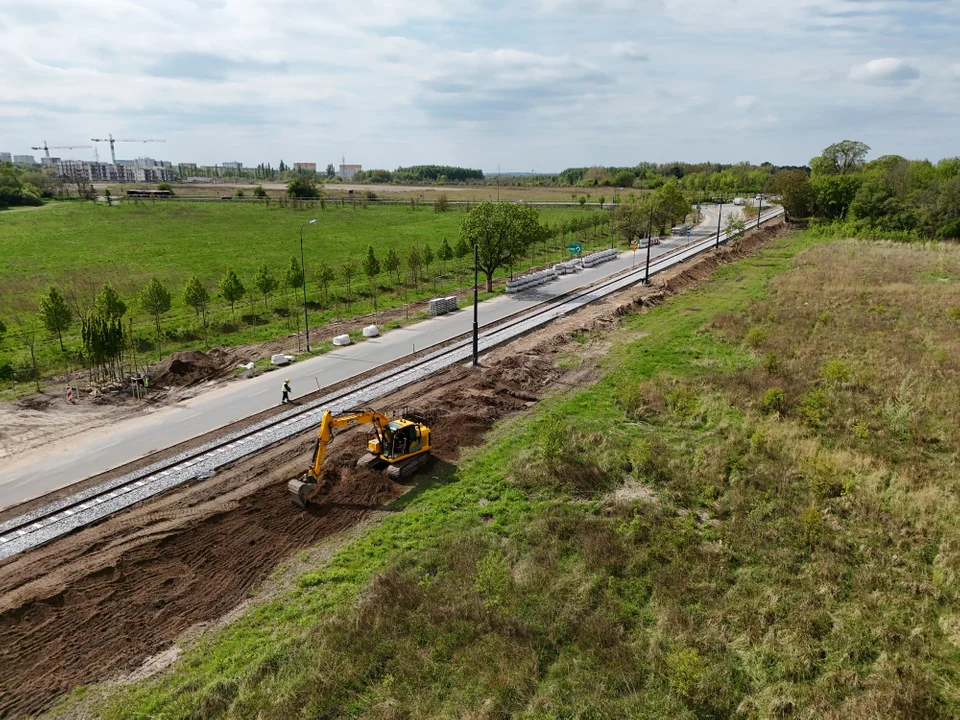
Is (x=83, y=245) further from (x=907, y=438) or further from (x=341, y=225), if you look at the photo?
(x=907, y=438)

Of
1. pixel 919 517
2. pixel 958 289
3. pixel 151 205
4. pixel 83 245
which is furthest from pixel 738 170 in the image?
pixel 919 517

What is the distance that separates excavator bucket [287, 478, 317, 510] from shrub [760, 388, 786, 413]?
59.0ft

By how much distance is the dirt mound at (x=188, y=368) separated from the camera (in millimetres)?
29391

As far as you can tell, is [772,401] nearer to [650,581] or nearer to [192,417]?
[650,581]

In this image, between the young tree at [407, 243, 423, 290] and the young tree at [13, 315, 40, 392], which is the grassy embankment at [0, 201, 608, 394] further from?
the young tree at [407, 243, 423, 290]

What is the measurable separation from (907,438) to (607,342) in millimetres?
16590

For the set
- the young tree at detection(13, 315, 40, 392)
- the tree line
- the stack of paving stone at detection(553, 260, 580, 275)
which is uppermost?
the tree line

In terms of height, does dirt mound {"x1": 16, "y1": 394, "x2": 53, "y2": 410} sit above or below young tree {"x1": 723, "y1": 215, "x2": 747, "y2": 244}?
below

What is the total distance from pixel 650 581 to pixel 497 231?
117 feet

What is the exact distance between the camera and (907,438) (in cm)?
2116

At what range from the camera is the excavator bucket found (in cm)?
1789

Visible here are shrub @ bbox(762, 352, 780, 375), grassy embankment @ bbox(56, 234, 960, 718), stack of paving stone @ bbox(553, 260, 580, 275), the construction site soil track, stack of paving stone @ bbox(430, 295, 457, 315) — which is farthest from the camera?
stack of paving stone @ bbox(553, 260, 580, 275)

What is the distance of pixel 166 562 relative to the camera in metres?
15.6

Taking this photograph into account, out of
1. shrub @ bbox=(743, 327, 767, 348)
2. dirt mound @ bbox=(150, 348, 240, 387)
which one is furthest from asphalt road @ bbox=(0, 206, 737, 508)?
shrub @ bbox=(743, 327, 767, 348)
